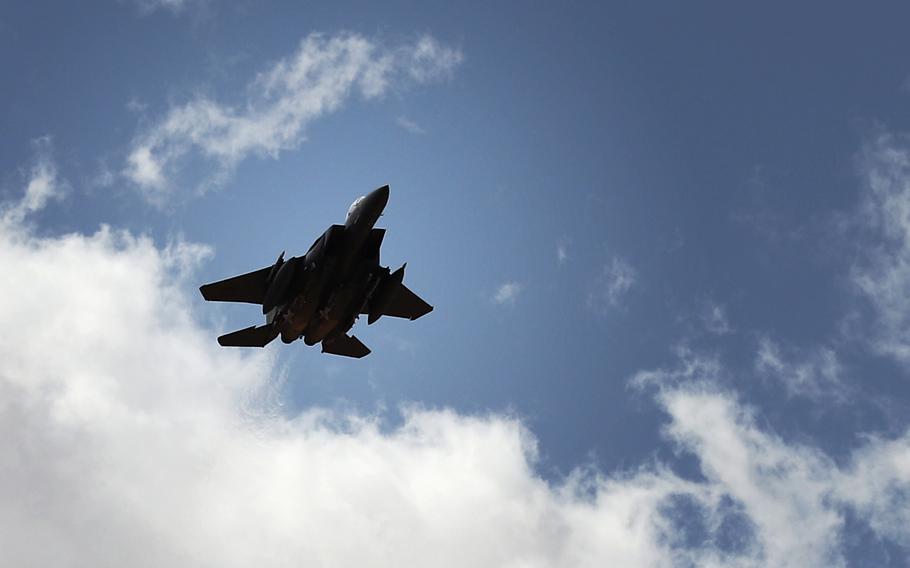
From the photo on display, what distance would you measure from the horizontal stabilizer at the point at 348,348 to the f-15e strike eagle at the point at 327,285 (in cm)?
389

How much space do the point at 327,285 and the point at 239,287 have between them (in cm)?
580

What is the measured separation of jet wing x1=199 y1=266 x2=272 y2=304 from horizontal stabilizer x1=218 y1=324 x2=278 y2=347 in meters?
2.25

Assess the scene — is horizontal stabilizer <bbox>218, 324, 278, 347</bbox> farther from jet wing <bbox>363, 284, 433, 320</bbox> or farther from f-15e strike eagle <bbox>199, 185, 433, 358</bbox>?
jet wing <bbox>363, 284, 433, 320</bbox>

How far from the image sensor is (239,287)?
47406mm

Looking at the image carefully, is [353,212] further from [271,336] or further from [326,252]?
[271,336]

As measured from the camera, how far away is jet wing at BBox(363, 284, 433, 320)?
51750 mm

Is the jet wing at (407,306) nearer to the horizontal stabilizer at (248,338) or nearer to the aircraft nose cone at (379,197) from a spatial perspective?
the horizontal stabilizer at (248,338)

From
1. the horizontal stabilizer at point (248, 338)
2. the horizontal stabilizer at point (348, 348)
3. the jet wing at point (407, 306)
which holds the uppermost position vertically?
the jet wing at point (407, 306)

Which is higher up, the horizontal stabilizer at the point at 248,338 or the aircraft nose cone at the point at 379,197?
the aircraft nose cone at the point at 379,197

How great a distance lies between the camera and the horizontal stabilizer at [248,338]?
49125 mm

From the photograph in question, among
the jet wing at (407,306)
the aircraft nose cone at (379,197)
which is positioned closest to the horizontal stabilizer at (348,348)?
the jet wing at (407,306)

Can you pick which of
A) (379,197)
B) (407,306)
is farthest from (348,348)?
(379,197)

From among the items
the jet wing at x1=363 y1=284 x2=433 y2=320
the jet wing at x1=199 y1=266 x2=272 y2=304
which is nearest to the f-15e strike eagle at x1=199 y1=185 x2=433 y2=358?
the jet wing at x1=199 y1=266 x2=272 y2=304

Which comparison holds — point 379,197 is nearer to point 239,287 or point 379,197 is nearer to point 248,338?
point 239,287
